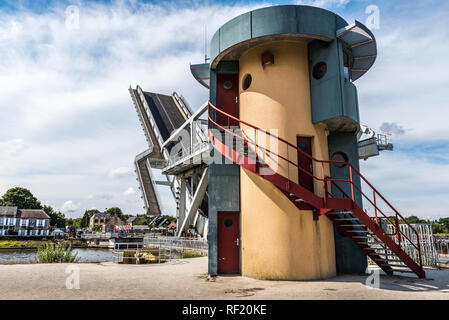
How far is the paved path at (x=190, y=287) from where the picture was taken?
714cm

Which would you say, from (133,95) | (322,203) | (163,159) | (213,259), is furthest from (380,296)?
(133,95)

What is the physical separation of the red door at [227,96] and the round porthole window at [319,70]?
2.85 metres

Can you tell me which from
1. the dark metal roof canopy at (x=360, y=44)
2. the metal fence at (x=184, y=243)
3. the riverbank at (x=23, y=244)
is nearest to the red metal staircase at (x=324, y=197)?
the dark metal roof canopy at (x=360, y=44)

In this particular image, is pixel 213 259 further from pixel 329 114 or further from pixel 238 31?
pixel 238 31

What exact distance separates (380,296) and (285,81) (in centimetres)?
679

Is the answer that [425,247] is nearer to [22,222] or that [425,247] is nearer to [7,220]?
[7,220]

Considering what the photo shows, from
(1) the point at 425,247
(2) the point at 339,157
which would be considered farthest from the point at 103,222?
(2) the point at 339,157

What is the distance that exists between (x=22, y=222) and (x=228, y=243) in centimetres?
7682

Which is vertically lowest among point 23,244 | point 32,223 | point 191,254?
point 23,244

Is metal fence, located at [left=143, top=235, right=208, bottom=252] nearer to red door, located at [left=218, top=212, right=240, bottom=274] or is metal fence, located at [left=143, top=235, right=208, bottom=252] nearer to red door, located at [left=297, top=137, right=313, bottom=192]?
red door, located at [left=218, top=212, right=240, bottom=274]

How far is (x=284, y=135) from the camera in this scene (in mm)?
10391

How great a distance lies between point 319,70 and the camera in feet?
36.0

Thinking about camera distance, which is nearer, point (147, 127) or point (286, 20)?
point (286, 20)
